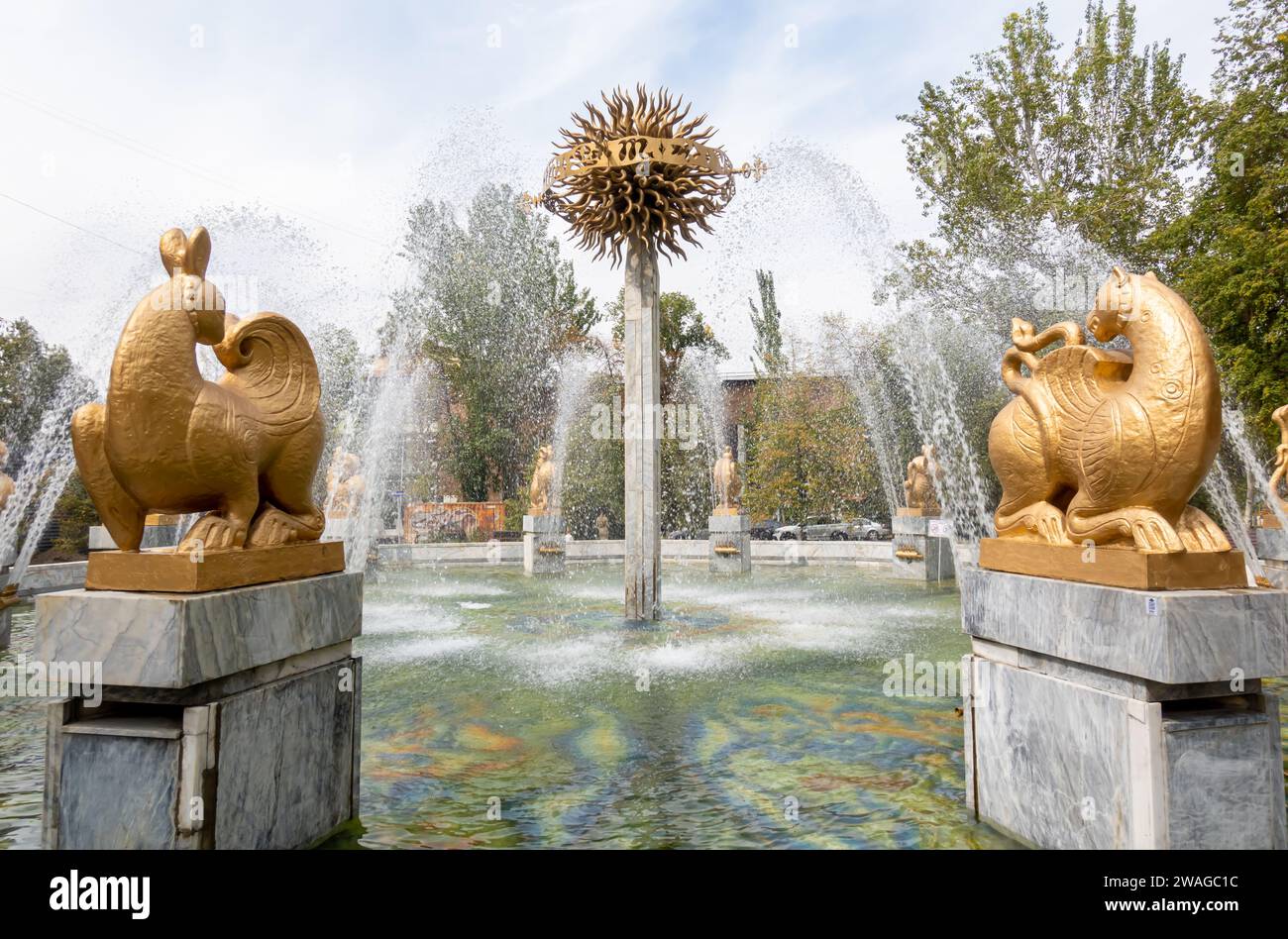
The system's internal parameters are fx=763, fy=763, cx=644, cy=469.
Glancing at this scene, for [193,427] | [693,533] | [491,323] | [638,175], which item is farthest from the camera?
[491,323]

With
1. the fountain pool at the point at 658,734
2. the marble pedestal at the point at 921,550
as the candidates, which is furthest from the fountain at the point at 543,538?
the marble pedestal at the point at 921,550

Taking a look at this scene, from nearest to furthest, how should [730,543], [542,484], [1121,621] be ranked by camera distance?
[1121,621]
[730,543]
[542,484]

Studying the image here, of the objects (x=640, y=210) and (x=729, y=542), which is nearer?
(x=640, y=210)

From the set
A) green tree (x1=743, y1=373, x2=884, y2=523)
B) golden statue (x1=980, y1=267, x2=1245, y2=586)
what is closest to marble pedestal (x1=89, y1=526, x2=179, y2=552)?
golden statue (x1=980, y1=267, x2=1245, y2=586)

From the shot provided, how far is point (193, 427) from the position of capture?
3.08m

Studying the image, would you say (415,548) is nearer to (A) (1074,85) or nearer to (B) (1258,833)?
(B) (1258,833)

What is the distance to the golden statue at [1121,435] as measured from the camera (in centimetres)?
308

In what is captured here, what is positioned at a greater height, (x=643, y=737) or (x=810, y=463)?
(x=810, y=463)

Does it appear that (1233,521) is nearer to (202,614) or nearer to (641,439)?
(641,439)

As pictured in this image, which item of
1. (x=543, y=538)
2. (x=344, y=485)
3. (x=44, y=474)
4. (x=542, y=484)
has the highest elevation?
(x=44, y=474)

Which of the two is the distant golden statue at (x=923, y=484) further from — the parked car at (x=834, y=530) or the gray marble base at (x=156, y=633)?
the gray marble base at (x=156, y=633)

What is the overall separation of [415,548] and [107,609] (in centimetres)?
1499

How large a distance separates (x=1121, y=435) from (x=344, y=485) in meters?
12.7

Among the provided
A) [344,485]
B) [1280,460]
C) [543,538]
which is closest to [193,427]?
[344,485]
